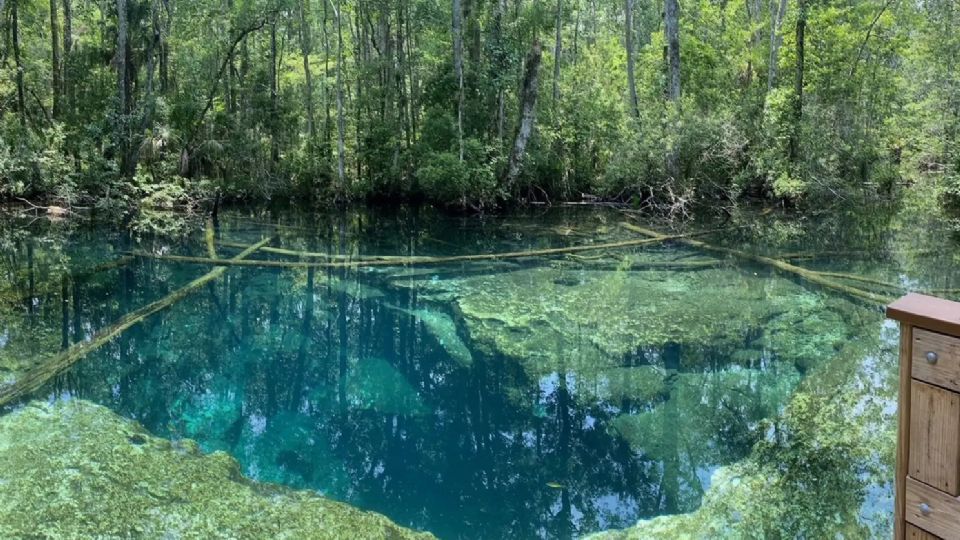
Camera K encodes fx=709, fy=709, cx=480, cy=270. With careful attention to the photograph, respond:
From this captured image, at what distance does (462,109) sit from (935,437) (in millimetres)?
19807

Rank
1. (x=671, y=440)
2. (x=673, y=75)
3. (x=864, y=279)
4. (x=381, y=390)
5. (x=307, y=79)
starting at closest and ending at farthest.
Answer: (x=671, y=440) → (x=381, y=390) → (x=864, y=279) → (x=673, y=75) → (x=307, y=79)

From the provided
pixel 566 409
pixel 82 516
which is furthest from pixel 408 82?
pixel 82 516

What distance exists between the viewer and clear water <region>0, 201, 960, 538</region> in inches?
227

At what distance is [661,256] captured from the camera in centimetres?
1473

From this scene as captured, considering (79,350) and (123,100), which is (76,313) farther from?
(123,100)

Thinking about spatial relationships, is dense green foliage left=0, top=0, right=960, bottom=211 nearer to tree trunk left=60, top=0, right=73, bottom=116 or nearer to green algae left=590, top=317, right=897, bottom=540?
tree trunk left=60, top=0, right=73, bottom=116

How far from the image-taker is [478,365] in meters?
8.48

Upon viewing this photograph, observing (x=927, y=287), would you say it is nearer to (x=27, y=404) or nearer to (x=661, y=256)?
(x=661, y=256)

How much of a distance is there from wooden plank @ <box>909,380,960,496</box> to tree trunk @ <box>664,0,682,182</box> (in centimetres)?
→ 1748

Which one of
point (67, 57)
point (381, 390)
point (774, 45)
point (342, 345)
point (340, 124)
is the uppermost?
point (774, 45)

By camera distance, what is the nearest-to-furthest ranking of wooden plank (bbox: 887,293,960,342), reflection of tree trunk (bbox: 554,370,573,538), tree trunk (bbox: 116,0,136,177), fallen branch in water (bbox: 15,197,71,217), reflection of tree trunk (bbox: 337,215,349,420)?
1. wooden plank (bbox: 887,293,960,342)
2. reflection of tree trunk (bbox: 554,370,573,538)
3. reflection of tree trunk (bbox: 337,215,349,420)
4. fallen branch in water (bbox: 15,197,71,217)
5. tree trunk (bbox: 116,0,136,177)

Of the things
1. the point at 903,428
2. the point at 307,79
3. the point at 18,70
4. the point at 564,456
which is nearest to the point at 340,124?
the point at 307,79

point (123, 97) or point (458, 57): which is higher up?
point (458, 57)

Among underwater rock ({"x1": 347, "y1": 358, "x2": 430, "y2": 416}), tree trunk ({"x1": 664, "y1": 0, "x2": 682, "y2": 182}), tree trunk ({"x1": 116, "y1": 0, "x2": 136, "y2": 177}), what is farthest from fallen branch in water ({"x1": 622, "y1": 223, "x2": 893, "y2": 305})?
tree trunk ({"x1": 116, "y1": 0, "x2": 136, "y2": 177})
